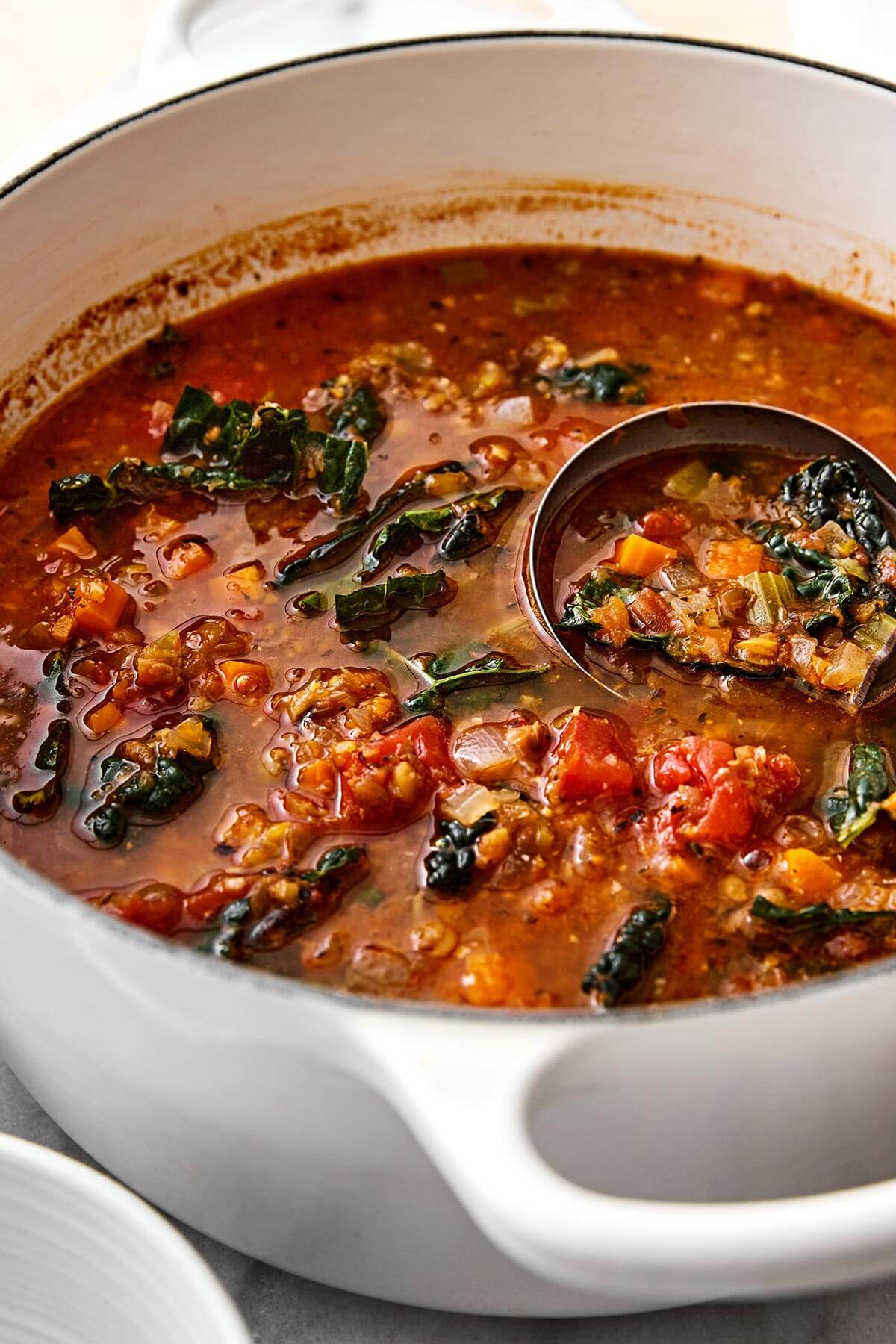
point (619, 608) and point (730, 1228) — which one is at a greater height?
point (619, 608)

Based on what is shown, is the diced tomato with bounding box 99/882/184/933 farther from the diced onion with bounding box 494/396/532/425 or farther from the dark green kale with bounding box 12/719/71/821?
the diced onion with bounding box 494/396/532/425

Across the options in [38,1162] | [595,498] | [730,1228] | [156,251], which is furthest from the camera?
[156,251]

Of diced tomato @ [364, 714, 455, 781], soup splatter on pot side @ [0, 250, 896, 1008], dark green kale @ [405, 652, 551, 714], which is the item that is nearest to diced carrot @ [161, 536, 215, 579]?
soup splatter on pot side @ [0, 250, 896, 1008]

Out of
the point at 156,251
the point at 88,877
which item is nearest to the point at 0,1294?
the point at 88,877

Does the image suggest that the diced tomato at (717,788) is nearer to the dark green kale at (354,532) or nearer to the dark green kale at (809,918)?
the dark green kale at (809,918)

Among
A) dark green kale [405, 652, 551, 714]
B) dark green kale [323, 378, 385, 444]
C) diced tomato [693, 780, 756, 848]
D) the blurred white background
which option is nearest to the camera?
diced tomato [693, 780, 756, 848]

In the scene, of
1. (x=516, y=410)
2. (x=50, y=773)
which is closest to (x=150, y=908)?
(x=50, y=773)

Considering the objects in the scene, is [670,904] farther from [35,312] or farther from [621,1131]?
[35,312]
